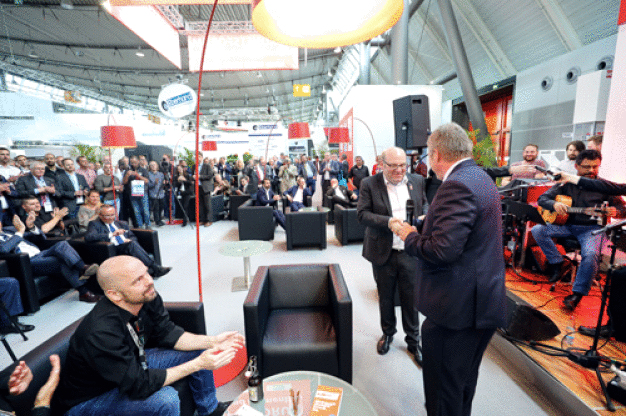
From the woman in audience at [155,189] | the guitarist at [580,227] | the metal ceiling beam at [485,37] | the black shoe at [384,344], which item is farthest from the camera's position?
the metal ceiling beam at [485,37]

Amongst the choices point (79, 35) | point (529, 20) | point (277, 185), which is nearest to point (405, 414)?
point (529, 20)

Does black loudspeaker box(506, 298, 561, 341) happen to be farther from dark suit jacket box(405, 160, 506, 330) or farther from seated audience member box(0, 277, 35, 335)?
seated audience member box(0, 277, 35, 335)

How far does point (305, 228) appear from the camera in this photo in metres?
5.05

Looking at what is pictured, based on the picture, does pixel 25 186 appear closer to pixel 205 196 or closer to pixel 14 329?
pixel 14 329

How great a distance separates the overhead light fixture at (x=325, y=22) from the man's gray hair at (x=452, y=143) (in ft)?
1.84

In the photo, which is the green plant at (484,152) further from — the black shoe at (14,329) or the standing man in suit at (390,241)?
the black shoe at (14,329)

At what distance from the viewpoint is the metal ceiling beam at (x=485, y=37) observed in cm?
723

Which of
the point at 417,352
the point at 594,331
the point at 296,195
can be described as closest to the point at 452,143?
the point at 417,352

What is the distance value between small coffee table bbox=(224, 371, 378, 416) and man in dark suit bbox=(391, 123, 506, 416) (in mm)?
413

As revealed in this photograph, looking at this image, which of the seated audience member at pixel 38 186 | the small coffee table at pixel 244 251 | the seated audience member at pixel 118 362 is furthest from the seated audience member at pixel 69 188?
the seated audience member at pixel 118 362

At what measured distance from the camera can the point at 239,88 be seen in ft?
57.2

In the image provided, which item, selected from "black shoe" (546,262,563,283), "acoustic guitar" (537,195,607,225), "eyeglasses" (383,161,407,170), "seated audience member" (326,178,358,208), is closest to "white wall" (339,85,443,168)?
"seated audience member" (326,178,358,208)

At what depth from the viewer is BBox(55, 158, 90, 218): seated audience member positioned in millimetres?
5055

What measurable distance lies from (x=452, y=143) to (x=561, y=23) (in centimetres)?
677
